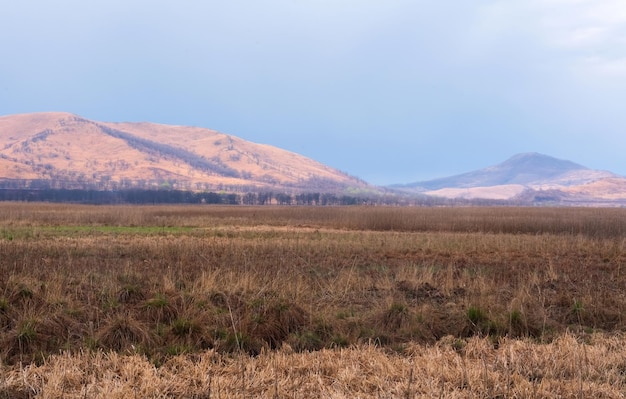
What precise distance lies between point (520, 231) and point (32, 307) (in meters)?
35.2

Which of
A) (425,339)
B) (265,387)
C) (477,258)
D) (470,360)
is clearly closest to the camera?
(265,387)

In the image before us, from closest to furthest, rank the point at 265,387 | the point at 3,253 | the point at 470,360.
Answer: the point at 265,387 < the point at 470,360 < the point at 3,253

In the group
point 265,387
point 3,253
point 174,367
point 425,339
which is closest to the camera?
point 265,387

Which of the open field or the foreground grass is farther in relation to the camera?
the open field

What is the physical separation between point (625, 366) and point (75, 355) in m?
6.94

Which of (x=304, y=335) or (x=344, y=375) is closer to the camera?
(x=344, y=375)

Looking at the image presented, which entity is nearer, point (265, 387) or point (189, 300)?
point (265, 387)

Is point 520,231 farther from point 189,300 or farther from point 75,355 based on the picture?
point 75,355

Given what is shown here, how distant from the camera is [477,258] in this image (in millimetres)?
17453

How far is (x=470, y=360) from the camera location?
240 inches

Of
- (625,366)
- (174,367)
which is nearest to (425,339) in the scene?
(625,366)

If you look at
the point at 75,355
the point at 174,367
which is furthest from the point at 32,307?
the point at 174,367

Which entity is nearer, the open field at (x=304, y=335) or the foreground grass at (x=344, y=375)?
the foreground grass at (x=344, y=375)

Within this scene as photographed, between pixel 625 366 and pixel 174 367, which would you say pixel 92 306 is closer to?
pixel 174 367
